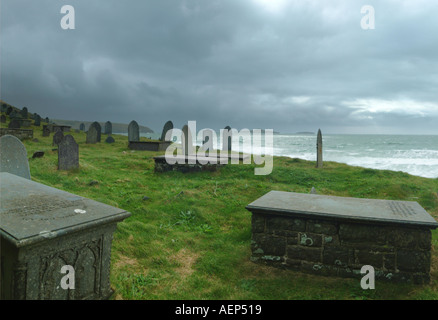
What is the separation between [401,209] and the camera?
5.07 m

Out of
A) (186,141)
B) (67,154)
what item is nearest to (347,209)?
(186,141)

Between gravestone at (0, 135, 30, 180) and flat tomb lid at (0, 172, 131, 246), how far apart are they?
1936 millimetres

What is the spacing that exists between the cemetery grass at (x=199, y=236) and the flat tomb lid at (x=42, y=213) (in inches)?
45.7

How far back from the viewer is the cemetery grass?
4203 mm

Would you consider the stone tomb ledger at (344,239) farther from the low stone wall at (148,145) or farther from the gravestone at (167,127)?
the gravestone at (167,127)

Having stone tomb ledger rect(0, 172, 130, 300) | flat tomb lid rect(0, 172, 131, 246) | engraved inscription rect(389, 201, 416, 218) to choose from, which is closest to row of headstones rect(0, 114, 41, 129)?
flat tomb lid rect(0, 172, 131, 246)

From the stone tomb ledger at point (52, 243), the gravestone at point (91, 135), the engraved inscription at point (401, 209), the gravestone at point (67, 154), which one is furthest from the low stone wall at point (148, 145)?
the engraved inscription at point (401, 209)

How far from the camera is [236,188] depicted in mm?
10422

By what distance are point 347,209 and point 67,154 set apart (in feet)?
34.6

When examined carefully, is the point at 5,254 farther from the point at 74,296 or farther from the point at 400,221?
the point at 400,221

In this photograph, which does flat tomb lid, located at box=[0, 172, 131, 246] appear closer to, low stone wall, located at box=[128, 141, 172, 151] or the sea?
low stone wall, located at box=[128, 141, 172, 151]

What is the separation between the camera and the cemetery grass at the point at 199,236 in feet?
13.8

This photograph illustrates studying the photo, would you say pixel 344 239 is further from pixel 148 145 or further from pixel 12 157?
pixel 148 145

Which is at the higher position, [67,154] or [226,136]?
[226,136]
